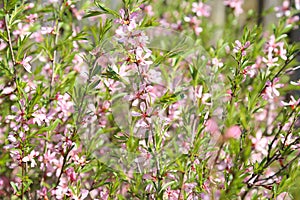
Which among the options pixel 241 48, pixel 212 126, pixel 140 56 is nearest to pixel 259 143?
pixel 212 126

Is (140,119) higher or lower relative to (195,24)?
lower

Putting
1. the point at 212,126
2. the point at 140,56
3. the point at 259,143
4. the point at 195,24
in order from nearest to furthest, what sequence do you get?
the point at 140,56 < the point at 212,126 < the point at 259,143 < the point at 195,24

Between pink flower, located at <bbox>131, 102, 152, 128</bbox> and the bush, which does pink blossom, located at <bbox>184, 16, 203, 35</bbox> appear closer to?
the bush

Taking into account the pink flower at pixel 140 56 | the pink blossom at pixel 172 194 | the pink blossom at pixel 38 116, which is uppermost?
the pink flower at pixel 140 56

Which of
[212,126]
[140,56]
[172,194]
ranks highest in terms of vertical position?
[140,56]

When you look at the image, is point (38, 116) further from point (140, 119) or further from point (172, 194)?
point (172, 194)

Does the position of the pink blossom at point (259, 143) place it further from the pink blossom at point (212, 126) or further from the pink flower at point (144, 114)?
the pink flower at point (144, 114)

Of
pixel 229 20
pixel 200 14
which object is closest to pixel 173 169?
pixel 200 14

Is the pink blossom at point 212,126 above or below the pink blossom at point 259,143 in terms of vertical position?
above

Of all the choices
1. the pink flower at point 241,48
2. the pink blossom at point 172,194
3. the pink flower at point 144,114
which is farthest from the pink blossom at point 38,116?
the pink flower at point 241,48

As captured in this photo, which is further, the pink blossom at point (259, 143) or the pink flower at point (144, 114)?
the pink blossom at point (259, 143)

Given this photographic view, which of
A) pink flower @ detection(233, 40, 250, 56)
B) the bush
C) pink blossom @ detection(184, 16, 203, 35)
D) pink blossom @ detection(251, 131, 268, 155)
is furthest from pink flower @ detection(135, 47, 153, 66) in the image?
pink blossom @ detection(184, 16, 203, 35)

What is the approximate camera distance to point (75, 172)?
1244 mm

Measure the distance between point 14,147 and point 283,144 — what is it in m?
0.63
